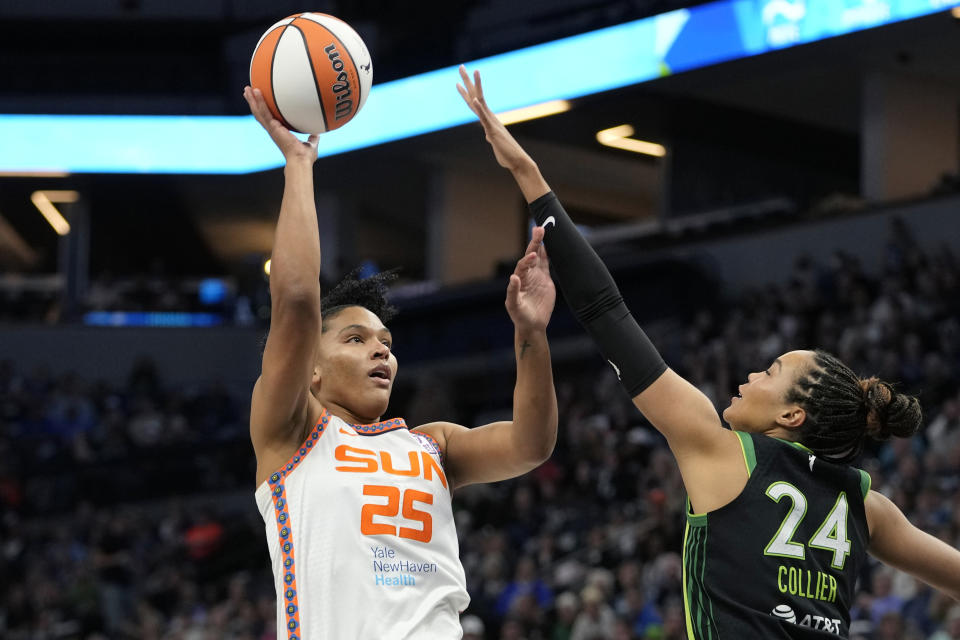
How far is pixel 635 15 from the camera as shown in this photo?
18000 mm

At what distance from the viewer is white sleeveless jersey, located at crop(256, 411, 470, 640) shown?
341 cm

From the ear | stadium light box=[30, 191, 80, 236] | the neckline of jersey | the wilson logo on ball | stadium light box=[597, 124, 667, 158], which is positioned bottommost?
the neckline of jersey

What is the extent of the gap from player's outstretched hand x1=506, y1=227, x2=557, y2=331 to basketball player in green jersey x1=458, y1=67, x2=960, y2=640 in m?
0.16

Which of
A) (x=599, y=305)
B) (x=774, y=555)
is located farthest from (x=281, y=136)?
(x=774, y=555)

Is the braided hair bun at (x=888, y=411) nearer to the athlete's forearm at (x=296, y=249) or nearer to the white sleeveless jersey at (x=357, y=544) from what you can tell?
the white sleeveless jersey at (x=357, y=544)

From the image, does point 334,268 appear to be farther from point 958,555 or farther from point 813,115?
point 958,555

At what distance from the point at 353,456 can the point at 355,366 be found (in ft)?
1.10

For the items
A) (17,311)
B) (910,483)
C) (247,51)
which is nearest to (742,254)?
(910,483)

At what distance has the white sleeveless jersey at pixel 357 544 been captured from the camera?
11.2 feet

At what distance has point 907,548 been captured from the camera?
3.47m

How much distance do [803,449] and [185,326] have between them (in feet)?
71.3

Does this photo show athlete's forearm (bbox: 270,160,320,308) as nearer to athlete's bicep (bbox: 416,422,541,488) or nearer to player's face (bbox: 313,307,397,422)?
player's face (bbox: 313,307,397,422)

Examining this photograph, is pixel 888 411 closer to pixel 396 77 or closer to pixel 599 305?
pixel 599 305

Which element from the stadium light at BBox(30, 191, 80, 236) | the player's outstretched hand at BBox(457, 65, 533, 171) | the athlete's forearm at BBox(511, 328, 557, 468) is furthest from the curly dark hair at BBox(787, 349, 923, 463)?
the stadium light at BBox(30, 191, 80, 236)
